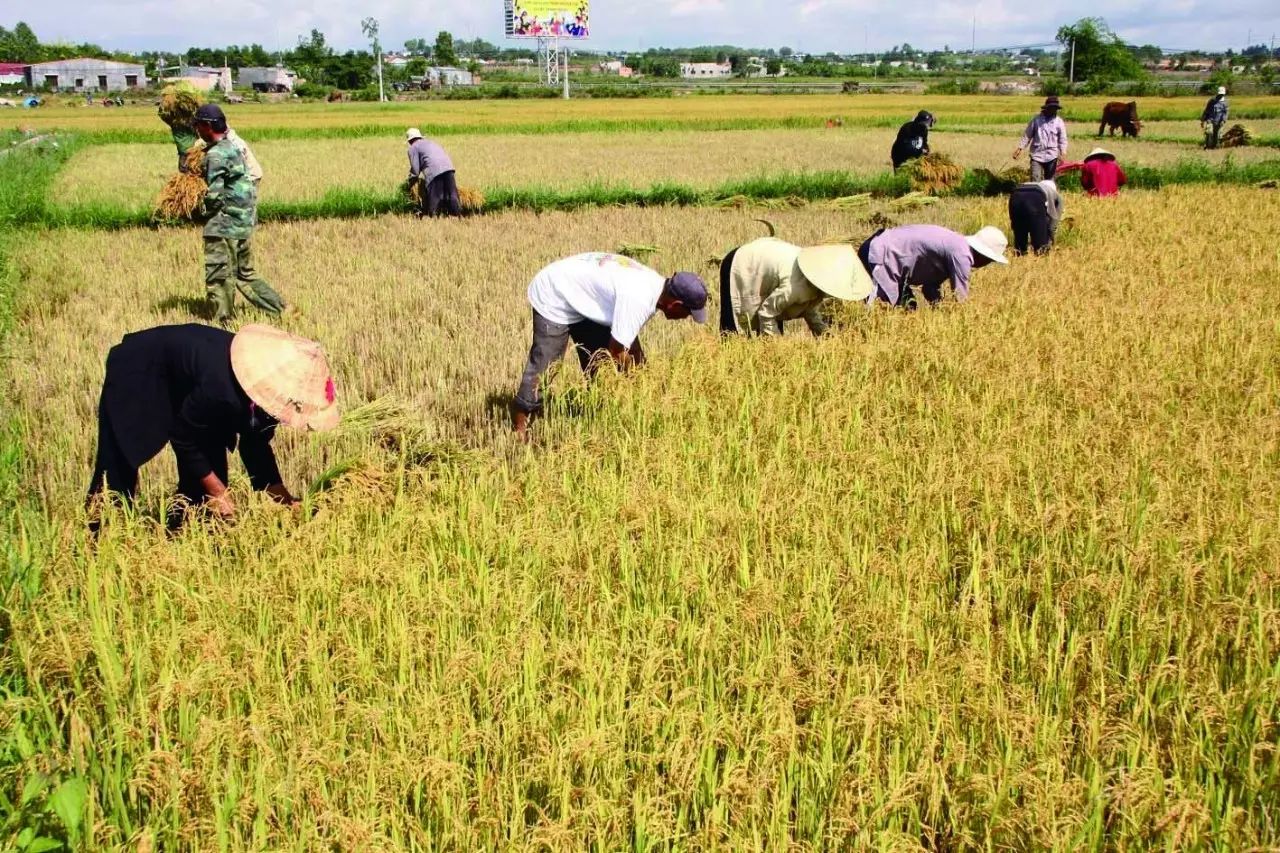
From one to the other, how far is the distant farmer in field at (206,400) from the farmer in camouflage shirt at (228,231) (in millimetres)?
3940

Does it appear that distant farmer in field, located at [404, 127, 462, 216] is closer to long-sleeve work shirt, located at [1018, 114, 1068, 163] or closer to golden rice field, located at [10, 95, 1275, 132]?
long-sleeve work shirt, located at [1018, 114, 1068, 163]


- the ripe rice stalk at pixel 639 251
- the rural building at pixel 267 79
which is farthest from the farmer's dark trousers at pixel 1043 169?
the rural building at pixel 267 79

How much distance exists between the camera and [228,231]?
7246 millimetres

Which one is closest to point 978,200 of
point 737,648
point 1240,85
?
point 737,648

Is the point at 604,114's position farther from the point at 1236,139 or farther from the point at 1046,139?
the point at 1046,139

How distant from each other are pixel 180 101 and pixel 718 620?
7788 millimetres

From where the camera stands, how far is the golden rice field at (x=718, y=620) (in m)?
2.17

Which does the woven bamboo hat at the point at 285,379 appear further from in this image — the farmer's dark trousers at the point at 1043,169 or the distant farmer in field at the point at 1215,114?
the distant farmer in field at the point at 1215,114

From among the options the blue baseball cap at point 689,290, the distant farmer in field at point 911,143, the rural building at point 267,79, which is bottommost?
the blue baseball cap at point 689,290

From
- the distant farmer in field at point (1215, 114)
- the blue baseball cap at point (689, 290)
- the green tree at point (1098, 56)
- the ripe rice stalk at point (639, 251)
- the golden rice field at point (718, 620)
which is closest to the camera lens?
the golden rice field at point (718, 620)

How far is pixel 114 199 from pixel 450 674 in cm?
1301

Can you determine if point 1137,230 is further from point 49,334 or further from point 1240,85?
point 1240,85

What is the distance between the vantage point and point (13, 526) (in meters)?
3.55

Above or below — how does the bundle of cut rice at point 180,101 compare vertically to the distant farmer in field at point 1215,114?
below
